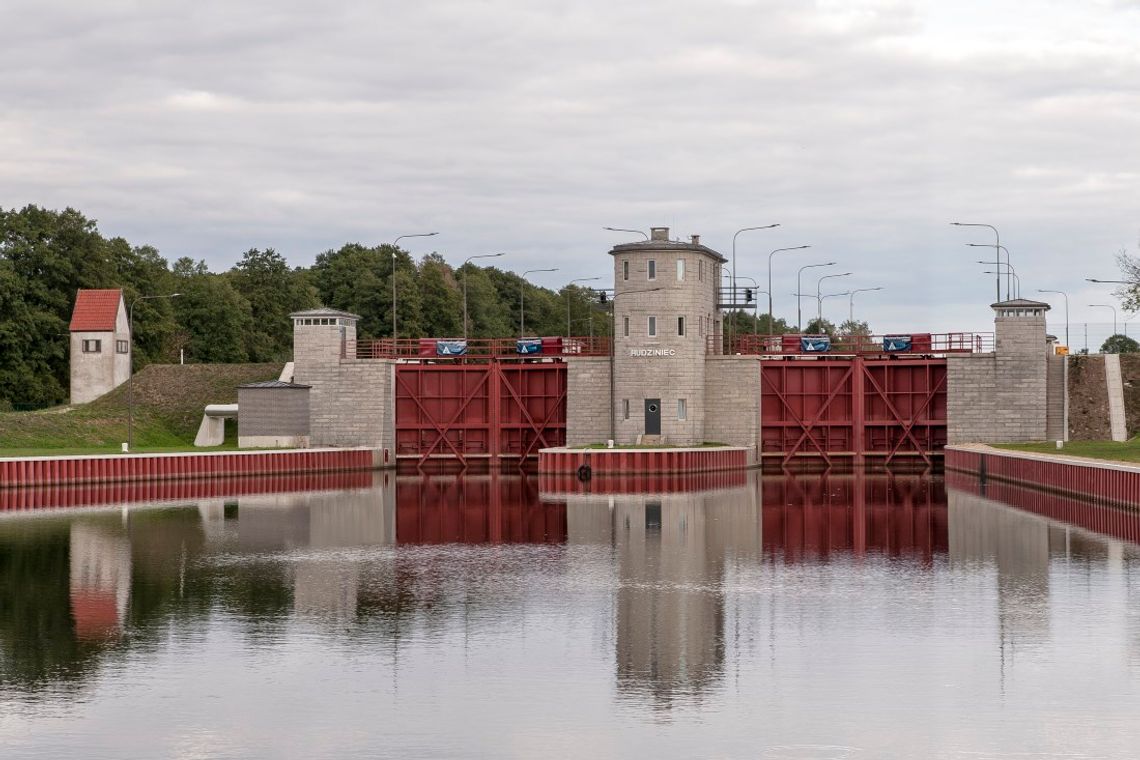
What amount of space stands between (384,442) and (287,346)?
62.2 metres

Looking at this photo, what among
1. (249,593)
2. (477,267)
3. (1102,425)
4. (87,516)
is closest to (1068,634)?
(249,593)

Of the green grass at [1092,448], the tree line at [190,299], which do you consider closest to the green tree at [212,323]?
the tree line at [190,299]

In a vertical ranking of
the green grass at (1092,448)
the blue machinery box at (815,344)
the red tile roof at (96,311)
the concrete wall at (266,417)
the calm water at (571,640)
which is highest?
the red tile roof at (96,311)

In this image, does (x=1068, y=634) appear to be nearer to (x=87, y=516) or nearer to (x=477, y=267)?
Result: (x=87, y=516)

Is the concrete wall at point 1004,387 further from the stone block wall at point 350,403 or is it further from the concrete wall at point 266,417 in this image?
the concrete wall at point 266,417

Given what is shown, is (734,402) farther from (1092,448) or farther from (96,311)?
(96,311)

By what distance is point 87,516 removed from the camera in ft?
177

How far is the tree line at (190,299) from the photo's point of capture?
373 ft

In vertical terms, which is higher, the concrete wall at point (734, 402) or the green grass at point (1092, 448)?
the concrete wall at point (734, 402)

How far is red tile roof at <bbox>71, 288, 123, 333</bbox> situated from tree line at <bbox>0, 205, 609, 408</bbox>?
4.19 meters

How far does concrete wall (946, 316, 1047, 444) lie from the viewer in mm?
81750

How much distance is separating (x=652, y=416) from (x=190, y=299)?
226 feet

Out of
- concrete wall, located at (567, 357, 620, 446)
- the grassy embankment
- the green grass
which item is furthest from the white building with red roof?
the green grass

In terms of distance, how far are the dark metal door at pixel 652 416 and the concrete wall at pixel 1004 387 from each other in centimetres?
1618
